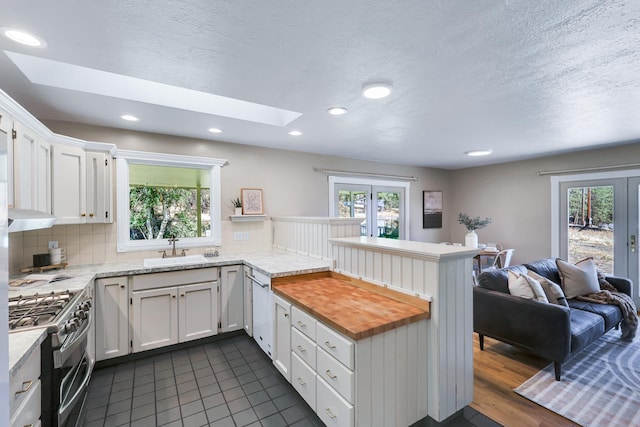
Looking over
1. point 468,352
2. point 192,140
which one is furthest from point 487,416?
point 192,140

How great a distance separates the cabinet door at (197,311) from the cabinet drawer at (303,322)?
4.23ft

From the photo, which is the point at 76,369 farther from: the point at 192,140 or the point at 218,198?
the point at 192,140

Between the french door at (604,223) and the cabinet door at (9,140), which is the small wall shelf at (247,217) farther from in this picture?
the french door at (604,223)

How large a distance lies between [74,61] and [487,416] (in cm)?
355

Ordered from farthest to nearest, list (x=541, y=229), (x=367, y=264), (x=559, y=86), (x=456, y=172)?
(x=456, y=172)
(x=541, y=229)
(x=367, y=264)
(x=559, y=86)

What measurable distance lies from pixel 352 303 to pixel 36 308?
77.2 inches

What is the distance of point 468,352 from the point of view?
6.29 ft


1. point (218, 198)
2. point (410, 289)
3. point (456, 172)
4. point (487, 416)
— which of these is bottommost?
point (487, 416)

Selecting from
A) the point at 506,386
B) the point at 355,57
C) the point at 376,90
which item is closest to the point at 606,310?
the point at 506,386

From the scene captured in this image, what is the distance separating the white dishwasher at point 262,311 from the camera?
2.50 meters

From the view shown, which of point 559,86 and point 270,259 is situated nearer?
point 559,86

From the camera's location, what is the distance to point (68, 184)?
100 inches

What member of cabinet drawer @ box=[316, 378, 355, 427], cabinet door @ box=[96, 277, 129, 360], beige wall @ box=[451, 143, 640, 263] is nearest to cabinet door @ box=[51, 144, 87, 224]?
cabinet door @ box=[96, 277, 129, 360]

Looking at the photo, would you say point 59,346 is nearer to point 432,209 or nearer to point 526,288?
point 526,288
